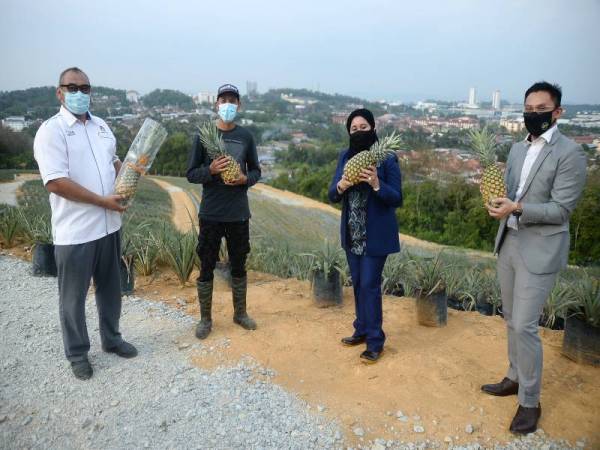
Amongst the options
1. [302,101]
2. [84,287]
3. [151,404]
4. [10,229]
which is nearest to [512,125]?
[151,404]

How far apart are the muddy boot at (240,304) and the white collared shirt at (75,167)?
1.39 meters

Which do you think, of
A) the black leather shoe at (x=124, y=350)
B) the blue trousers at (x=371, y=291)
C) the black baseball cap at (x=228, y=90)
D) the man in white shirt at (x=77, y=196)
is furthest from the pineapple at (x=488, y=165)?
the black leather shoe at (x=124, y=350)

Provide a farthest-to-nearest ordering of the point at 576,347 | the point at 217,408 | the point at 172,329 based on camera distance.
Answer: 1. the point at 172,329
2. the point at 576,347
3. the point at 217,408

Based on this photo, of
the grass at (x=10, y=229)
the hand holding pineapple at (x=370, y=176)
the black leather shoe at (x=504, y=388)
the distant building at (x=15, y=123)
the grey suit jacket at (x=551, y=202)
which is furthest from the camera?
the distant building at (x=15, y=123)

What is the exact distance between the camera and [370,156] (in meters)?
3.67

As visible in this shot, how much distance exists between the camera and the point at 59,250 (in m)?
3.69


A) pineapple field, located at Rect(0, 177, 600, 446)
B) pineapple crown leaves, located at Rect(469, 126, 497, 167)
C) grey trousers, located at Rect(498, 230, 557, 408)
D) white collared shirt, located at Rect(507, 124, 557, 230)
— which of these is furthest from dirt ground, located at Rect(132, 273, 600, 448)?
pineapple crown leaves, located at Rect(469, 126, 497, 167)

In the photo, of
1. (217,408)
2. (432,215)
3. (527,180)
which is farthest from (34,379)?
(432,215)

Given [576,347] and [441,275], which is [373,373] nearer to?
[441,275]

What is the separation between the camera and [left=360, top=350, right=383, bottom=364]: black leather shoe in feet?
13.1

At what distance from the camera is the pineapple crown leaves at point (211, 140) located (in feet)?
13.3

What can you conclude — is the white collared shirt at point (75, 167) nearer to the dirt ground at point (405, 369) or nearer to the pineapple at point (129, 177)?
the pineapple at point (129, 177)

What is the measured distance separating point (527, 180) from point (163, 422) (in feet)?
10.3

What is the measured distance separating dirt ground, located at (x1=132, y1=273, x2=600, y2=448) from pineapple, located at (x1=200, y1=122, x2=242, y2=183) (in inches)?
65.7
